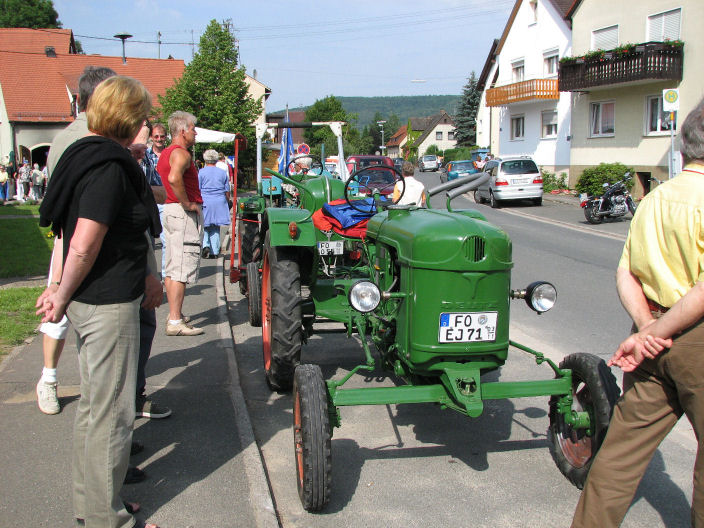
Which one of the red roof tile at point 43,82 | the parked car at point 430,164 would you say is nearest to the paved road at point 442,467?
the red roof tile at point 43,82

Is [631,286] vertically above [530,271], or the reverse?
[631,286]

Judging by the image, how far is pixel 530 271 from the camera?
411 inches

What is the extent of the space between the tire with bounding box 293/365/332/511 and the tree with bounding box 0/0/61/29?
6699cm

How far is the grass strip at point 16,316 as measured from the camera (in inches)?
240

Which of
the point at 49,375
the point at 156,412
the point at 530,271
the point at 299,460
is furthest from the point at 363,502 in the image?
the point at 530,271

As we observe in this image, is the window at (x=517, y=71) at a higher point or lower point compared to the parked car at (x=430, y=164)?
higher

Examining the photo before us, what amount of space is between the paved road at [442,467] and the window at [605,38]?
2434 cm

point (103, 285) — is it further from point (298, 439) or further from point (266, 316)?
point (266, 316)

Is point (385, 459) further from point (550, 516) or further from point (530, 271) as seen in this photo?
point (530, 271)

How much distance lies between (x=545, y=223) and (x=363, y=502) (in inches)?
628

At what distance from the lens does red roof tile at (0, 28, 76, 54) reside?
148 ft

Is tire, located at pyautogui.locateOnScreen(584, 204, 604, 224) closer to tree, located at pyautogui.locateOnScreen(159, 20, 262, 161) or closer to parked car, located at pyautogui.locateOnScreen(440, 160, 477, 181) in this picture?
parked car, located at pyautogui.locateOnScreen(440, 160, 477, 181)

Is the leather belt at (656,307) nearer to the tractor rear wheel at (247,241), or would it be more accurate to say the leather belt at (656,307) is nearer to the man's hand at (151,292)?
the man's hand at (151,292)

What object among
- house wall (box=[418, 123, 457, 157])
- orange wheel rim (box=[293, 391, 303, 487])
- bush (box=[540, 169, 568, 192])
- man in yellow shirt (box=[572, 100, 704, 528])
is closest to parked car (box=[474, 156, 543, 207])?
bush (box=[540, 169, 568, 192])
